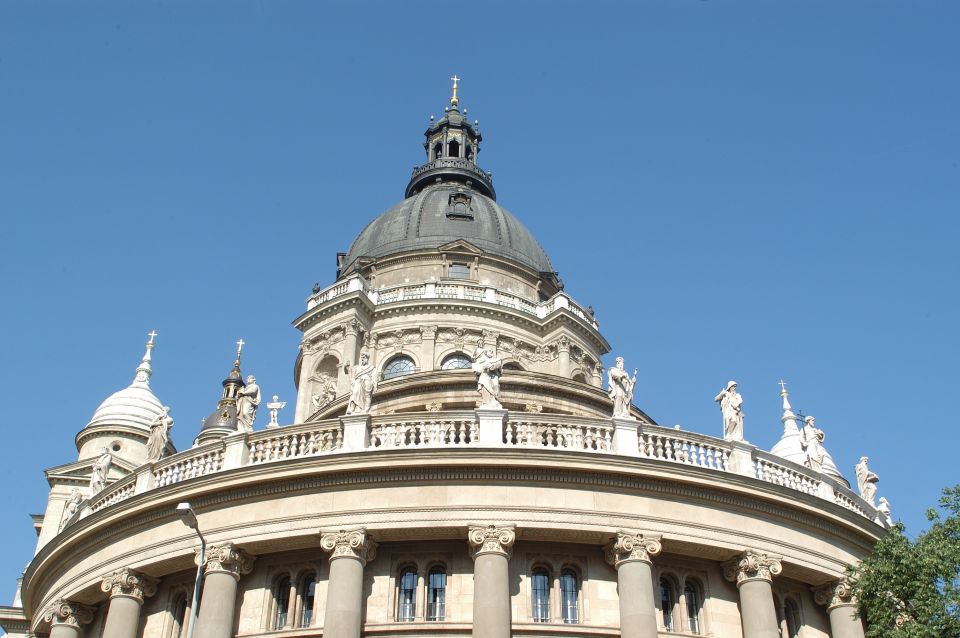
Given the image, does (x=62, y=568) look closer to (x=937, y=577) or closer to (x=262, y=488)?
(x=262, y=488)

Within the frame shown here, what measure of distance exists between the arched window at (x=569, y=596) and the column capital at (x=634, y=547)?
1.30m

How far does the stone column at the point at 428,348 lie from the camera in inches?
2079

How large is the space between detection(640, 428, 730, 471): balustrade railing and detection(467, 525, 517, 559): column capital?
4594mm

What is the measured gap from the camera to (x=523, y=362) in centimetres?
5497

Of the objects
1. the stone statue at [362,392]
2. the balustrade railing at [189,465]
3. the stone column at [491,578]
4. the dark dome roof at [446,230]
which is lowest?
the stone column at [491,578]

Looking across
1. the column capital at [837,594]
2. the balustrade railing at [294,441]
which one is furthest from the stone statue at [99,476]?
the column capital at [837,594]

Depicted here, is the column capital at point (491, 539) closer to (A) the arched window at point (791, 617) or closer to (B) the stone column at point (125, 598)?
(A) the arched window at point (791, 617)

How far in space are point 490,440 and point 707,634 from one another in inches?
297

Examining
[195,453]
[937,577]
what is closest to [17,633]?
[195,453]

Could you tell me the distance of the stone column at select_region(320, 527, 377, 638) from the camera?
25.6 meters

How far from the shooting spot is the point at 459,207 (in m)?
62.5

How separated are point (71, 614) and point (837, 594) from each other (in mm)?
22044

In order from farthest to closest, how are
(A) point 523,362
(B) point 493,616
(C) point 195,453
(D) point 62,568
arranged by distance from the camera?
(A) point 523,362 < (D) point 62,568 < (C) point 195,453 < (B) point 493,616

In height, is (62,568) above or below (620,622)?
above
